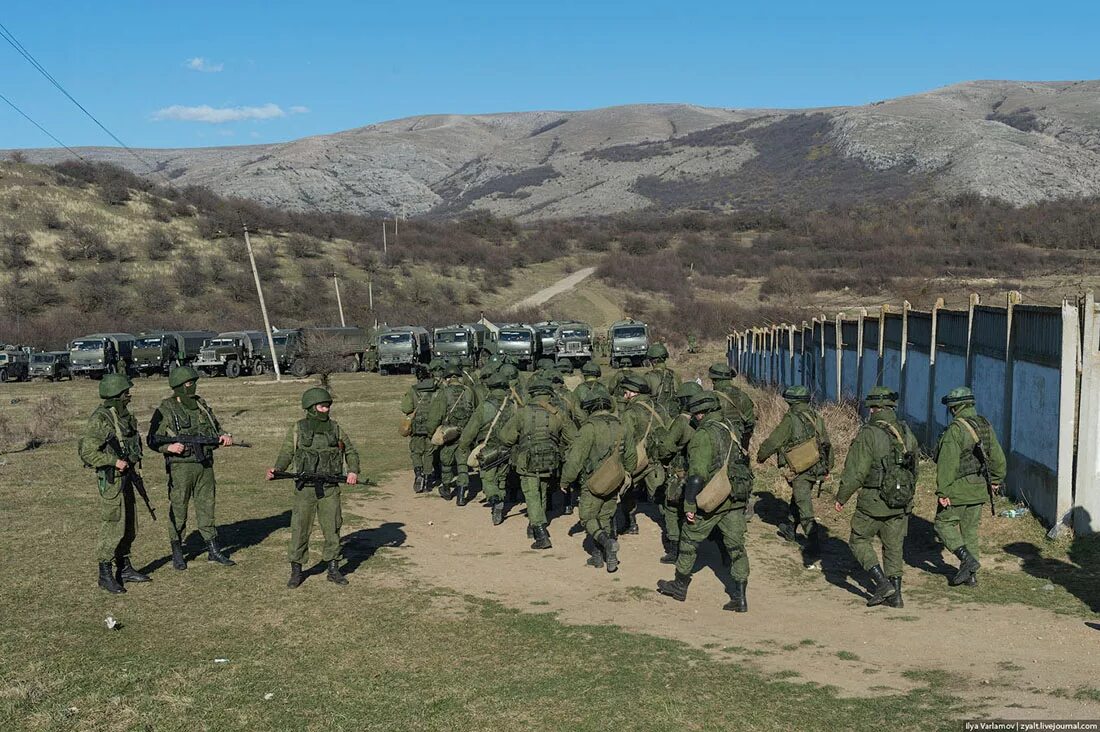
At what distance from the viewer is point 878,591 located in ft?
29.0

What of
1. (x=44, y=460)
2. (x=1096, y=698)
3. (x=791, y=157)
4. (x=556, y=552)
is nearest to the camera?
(x=1096, y=698)

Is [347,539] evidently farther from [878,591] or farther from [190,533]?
[878,591]

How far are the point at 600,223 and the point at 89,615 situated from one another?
102m

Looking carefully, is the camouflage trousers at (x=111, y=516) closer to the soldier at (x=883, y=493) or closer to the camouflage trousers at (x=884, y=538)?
the soldier at (x=883, y=493)

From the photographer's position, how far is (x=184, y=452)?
392 inches

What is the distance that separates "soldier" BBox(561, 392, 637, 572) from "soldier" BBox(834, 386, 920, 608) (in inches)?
88.5

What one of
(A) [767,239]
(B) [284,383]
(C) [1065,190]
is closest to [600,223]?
(A) [767,239]

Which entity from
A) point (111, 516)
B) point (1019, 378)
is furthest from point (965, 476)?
point (111, 516)

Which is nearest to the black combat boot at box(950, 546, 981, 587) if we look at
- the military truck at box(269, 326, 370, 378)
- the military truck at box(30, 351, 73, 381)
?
the military truck at box(269, 326, 370, 378)

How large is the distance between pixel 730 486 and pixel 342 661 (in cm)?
335

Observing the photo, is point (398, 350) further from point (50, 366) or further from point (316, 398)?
point (316, 398)

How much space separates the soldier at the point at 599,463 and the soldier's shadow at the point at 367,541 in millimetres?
2358

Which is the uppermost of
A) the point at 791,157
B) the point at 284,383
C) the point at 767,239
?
the point at 791,157

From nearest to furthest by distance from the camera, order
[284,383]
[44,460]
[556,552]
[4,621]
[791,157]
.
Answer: [4,621] < [556,552] < [44,460] < [284,383] < [791,157]
